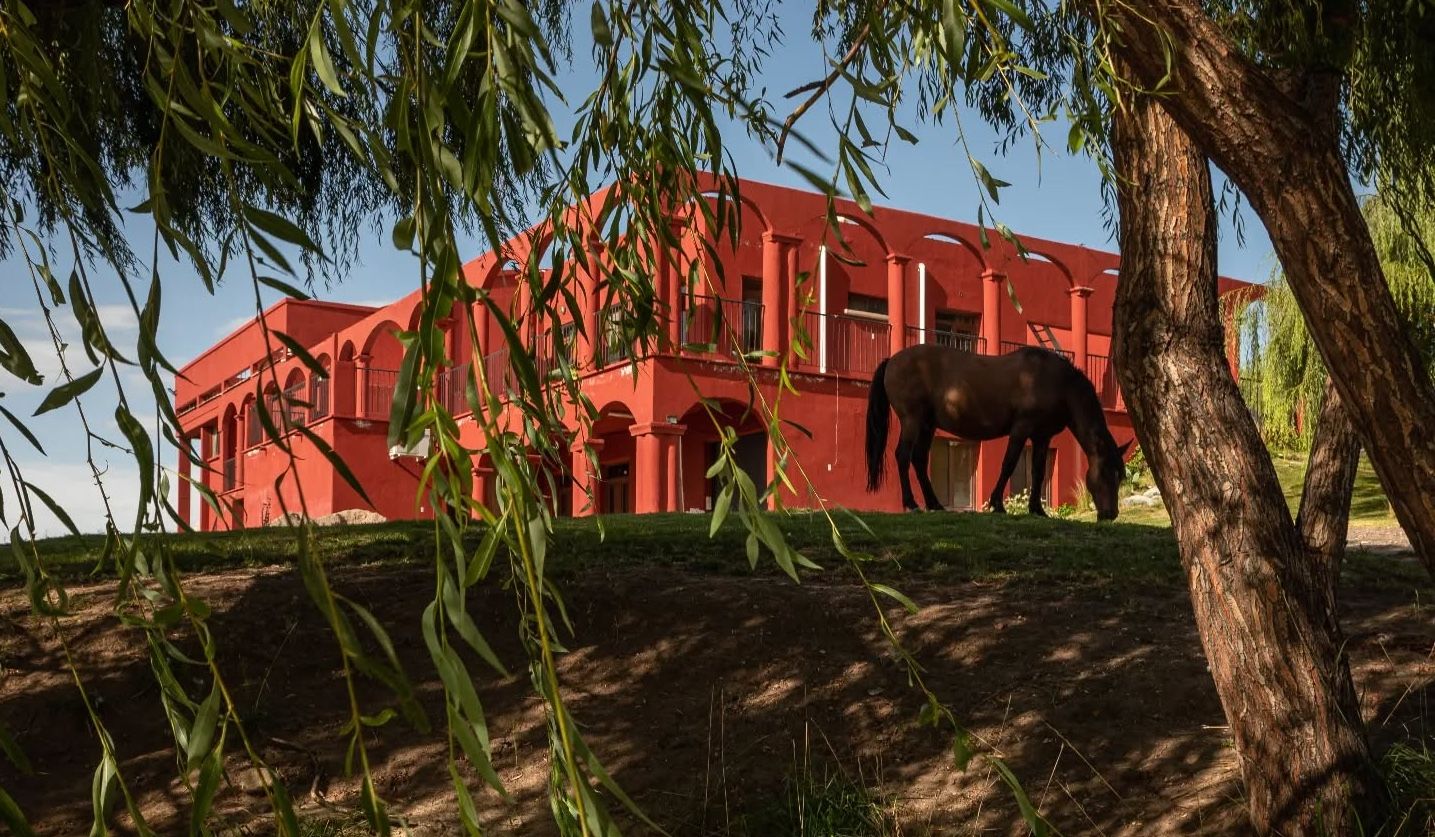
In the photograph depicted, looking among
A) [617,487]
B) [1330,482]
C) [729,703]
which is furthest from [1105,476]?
[617,487]

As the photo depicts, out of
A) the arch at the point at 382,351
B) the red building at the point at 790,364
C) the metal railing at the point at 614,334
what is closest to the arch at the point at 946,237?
the red building at the point at 790,364

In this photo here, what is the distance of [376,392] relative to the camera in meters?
22.4

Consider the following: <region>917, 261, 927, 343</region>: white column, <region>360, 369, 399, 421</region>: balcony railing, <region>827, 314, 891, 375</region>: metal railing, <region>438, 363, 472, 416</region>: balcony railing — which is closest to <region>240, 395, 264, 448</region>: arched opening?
<region>360, 369, 399, 421</region>: balcony railing

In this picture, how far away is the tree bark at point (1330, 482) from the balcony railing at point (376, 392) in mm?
17394

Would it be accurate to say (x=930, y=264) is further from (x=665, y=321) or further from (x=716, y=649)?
(x=665, y=321)

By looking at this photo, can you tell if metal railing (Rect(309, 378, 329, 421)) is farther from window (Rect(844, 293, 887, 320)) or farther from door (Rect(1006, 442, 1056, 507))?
door (Rect(1006, 442, 1056, 507))

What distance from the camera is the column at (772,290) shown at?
58.0 ft

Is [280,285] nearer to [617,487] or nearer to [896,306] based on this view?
[896,306]

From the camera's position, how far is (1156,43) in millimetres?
3680

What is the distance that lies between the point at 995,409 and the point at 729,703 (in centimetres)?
800

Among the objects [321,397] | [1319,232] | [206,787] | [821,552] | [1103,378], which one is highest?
[1103,378]

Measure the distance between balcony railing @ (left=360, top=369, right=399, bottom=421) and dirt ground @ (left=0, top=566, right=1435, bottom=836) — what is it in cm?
1480

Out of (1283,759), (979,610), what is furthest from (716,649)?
(1283,759)

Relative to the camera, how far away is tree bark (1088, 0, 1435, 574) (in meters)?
3.58
